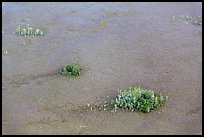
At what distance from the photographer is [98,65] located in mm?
12023

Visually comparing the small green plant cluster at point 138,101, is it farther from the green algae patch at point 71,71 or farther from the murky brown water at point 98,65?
the green algae patch at point 71,71

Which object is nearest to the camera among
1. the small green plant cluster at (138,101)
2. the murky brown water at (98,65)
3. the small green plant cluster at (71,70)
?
the murky brown water at (98,65)

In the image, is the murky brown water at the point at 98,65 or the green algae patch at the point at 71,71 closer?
the murky brown water at the point at 98,65

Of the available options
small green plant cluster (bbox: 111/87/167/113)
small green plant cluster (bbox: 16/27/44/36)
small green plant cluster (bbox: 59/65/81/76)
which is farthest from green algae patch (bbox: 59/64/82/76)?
small green plant cluster (bbox: 16/27/44/36)

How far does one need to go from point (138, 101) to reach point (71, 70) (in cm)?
263

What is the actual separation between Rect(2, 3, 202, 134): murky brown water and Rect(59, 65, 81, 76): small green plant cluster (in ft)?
0.68

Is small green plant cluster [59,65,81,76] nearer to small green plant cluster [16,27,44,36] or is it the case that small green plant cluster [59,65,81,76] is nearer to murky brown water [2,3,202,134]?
murky brown water [2,3,202,134]

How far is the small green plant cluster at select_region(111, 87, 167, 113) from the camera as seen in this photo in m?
9.83

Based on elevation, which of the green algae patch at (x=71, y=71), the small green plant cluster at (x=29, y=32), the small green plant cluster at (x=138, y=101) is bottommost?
the small green plant cluster at (x=138, y=101)

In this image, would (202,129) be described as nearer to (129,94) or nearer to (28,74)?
(129,94)

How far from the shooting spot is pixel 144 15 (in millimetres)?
15875

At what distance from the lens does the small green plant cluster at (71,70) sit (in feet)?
37.7

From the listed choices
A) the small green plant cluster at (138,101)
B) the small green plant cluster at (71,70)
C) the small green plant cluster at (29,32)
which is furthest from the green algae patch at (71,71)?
the small green plant cluster at (29,32)

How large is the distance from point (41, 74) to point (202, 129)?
5188 mm
